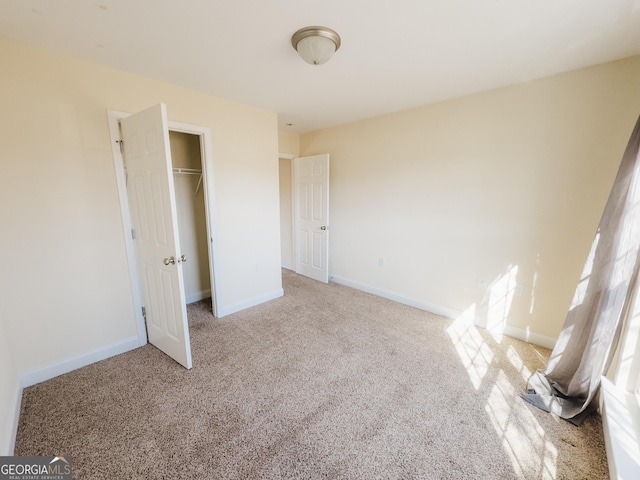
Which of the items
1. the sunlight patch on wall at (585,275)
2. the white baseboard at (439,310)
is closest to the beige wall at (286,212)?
the white baseboard at (439,310)

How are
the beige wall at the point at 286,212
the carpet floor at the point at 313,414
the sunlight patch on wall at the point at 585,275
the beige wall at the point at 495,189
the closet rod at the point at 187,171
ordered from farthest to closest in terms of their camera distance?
the beige wall at the point at 286,212 < the closet rod at the point at 187,171 < the beige wall at the point at 495,189 < the sunlight patch on wall at the point at 585,275 < the carpet floor at the point at 313,414

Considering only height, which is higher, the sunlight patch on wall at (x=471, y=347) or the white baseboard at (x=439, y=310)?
the white baseboard at (x=439, y=310)

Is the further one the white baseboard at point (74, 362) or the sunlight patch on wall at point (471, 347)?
the sunlight patch on wall at point (471, 347)

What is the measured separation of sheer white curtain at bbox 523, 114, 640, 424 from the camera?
1.53 meters

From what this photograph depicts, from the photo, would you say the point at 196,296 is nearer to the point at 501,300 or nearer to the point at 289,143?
the point at 289,143

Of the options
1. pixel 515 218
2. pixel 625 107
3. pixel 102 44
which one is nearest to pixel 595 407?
pixel 515 218

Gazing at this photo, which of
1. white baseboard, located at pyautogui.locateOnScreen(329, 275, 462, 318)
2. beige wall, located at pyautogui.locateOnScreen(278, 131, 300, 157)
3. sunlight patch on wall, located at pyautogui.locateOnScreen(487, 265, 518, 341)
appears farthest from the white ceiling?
white baseboard, located at pyautogui.locateOnScreen(329, 275, 462, 318)

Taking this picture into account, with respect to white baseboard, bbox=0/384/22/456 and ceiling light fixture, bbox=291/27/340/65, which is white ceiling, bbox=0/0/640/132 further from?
white baseboard, bbox=0/384/22/456

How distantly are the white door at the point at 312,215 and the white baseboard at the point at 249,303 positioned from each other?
90 centimetres

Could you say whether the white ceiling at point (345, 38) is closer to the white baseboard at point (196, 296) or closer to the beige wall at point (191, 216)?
the beige wall at point (191, 216)

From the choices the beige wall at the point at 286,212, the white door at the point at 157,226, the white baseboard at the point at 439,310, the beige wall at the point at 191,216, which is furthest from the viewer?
the beige wall at the point at 286,212

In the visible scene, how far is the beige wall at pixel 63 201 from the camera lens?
1.78 metres

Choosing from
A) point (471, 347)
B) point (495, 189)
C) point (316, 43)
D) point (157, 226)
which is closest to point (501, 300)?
point (471, 347)

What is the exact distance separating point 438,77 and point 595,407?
272 cm
